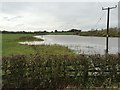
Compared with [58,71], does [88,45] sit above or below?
below

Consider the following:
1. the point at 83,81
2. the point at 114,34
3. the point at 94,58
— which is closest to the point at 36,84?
the point at 83,81

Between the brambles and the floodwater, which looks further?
the floodwater

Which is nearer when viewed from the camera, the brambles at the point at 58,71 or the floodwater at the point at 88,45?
the brambles at the point at 58,71

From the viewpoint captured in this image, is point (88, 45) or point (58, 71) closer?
point (58, 71)

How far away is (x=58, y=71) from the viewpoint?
9.77 m

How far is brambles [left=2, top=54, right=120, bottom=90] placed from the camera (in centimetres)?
961

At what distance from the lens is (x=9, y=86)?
9648 mm

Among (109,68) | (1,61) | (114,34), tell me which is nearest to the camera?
(1,61)

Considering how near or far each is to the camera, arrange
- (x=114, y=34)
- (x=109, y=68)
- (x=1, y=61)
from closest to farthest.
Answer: (x=1, y=61) < (x=109, y=68) < (x=114, y=34)

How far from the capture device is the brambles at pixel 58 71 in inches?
378

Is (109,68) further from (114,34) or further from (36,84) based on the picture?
(114,34)

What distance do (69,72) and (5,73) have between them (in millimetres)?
2514

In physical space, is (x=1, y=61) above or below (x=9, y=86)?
above

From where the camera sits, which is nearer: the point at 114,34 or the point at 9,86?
the point at 9,86
